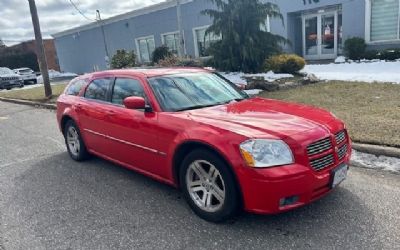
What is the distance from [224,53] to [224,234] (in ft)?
34.5

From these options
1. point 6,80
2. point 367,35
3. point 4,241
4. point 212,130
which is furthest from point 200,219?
point 6,80

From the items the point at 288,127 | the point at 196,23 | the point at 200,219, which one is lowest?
the point at 200,219

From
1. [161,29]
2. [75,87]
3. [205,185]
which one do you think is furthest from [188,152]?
[161,29]

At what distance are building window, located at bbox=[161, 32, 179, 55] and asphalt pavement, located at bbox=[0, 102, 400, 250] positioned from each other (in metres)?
19.1

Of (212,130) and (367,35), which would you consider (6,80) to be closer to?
(367,35)

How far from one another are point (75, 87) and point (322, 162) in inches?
167

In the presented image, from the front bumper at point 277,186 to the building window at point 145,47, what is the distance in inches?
918

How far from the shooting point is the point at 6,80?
25281 millimetres

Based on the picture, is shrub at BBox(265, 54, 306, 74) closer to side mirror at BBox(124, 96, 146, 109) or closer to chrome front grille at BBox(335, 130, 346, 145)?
chrome front grille at BBox(335, 130, 346, 145)

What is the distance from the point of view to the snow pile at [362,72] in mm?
10651

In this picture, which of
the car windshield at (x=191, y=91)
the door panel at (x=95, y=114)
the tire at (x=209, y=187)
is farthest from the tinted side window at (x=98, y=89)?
the tire at (x=209, y=187)

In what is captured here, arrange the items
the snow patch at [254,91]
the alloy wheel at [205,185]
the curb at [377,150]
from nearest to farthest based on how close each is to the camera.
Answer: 1. the alloy wheel at [205,185]
2. the curb at [377,150]
3. the snow patch at [254,91]

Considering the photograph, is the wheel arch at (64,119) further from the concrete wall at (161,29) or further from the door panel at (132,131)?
the concrete wall at (161,29)

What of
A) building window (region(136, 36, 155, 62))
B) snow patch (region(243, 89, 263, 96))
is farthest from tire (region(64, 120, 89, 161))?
building window (region(136, 36, 155, 62))
